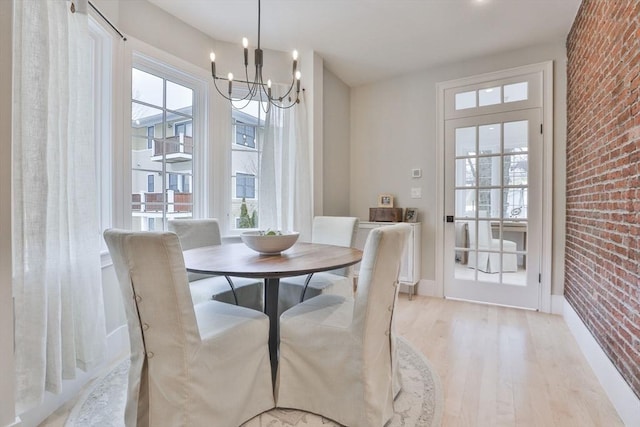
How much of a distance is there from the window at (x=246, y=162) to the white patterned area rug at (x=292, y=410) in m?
1.60

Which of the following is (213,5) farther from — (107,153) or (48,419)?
(48,419)

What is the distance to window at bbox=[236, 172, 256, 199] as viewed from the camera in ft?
10.4

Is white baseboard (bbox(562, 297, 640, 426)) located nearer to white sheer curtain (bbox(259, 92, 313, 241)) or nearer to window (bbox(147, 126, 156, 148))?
white sheer curtain (bbox(259, 92, 313, 241))

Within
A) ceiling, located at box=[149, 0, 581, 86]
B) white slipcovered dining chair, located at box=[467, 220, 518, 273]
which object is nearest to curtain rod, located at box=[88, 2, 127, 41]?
ceiling, located at box=[149, 0, 581, 86]

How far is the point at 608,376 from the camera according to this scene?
1.72 m

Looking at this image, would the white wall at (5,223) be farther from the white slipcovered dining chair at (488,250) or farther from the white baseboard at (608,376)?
the white slipcovered dining chair at (488,250)

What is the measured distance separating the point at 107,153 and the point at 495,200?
11.1ft

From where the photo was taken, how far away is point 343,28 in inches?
109

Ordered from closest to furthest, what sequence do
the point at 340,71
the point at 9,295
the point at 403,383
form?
the point at 9,295 < the point at 403,383 < the point at 340,71

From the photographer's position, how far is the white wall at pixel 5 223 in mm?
1236

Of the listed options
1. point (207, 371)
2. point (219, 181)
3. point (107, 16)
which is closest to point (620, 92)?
point (207, 371)

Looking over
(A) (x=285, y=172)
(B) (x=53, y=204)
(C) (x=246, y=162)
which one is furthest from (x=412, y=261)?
(B) (x=53, y=204)

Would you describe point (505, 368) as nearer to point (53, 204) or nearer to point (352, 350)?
point (352, 350)

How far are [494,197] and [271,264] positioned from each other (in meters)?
2.61
